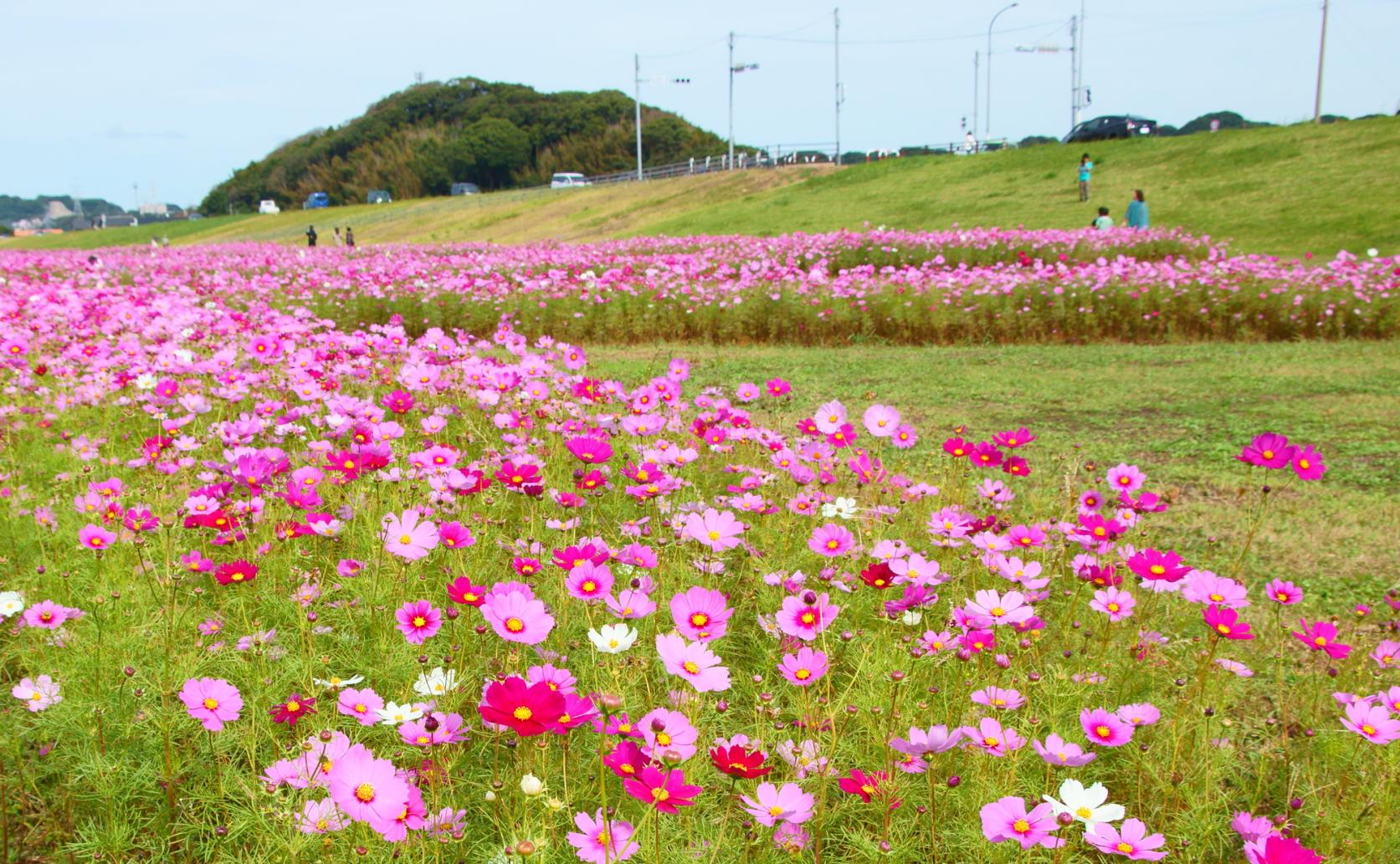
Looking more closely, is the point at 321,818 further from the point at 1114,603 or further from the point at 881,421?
the point at 881,421

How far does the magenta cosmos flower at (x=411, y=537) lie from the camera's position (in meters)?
1.66

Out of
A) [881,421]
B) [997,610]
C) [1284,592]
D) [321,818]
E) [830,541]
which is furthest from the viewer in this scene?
[881,421]

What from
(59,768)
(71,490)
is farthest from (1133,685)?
(71,490)

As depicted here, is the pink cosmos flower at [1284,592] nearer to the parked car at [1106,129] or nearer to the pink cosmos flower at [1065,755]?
the pink cosmos flower at [1065,755]

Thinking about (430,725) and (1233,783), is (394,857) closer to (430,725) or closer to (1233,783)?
(430,725)

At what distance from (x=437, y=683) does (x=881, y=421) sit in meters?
1.40

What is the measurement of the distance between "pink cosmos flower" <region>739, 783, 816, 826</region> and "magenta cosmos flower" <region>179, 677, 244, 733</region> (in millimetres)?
824

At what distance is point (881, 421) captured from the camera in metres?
2.41

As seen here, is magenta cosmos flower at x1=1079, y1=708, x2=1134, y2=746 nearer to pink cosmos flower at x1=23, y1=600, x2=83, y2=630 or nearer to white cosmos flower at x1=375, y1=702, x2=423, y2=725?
white cosmos flower at x1=375, y1=702, x2=423, y2=725

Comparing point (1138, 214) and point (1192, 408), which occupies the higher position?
point (1138, 214)

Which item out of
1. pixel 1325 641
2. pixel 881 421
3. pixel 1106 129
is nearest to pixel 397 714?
pixel 881 421

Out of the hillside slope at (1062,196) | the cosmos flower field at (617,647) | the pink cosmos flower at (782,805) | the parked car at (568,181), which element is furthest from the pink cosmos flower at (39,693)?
the parked car at (568,181)

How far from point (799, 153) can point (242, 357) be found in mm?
34431

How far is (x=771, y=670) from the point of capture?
Answer: 1.97 metres
